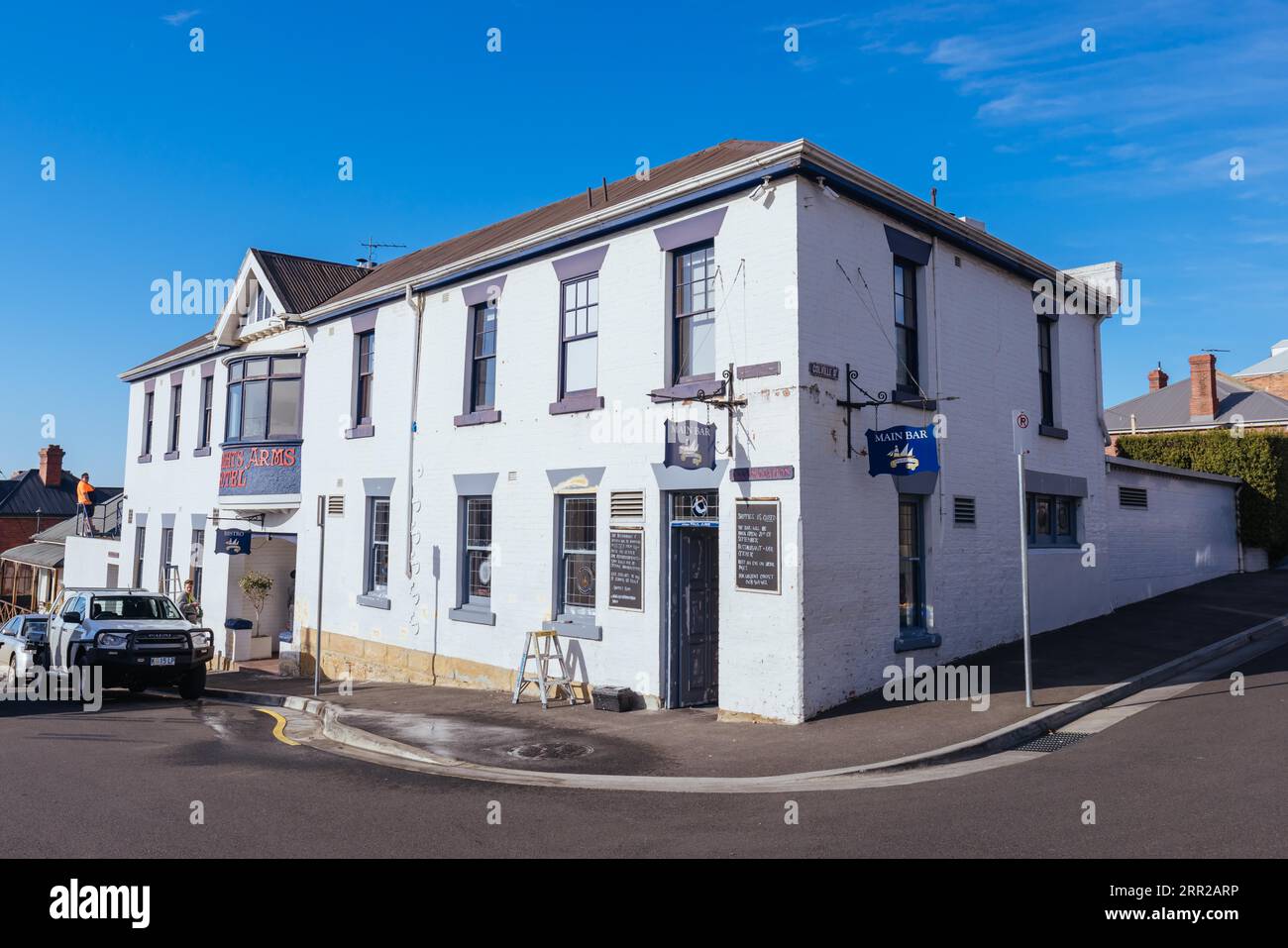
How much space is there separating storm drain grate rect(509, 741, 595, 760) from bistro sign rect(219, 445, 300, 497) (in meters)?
12.3

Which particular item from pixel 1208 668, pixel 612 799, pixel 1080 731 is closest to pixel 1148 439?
pixel 1208 668

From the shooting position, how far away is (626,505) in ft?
43.1

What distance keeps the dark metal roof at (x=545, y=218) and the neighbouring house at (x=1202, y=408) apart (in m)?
23.9

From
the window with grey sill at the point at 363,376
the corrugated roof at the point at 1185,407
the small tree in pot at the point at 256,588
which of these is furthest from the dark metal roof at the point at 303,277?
the corrugated roof at the point at 1185,407

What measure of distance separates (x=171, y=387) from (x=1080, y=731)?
2566 centimetres

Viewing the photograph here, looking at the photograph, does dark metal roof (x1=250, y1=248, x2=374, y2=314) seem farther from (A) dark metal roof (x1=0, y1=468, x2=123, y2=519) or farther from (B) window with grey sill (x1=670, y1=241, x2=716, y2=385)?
(A) dark metal roof (x1=0, y1=468, x2=123, y2=519)

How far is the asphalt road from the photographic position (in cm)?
642

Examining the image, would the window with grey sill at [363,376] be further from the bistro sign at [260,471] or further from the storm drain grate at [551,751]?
the storm drain grate at [551,751]

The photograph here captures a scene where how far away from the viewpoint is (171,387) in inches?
1052

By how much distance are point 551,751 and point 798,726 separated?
114 inches

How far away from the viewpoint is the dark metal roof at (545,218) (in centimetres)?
1418
